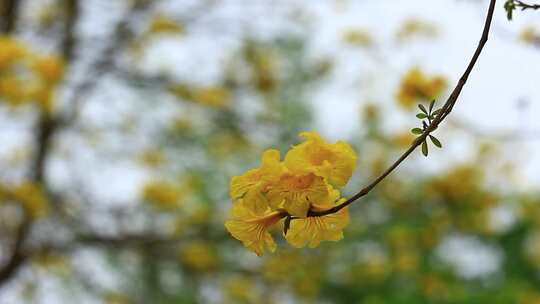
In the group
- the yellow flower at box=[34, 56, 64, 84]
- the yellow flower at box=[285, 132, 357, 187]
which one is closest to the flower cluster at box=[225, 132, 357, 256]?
the yellow flower at box=[285, 132, 357, 187]

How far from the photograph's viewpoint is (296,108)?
15.0 ft

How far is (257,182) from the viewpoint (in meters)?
0.78

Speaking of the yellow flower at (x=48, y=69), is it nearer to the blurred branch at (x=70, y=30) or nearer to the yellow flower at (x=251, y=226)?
the blurred branch at (x=70, y=30)

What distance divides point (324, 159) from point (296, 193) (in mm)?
57

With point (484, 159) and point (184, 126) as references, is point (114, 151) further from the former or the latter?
point (484, 159)

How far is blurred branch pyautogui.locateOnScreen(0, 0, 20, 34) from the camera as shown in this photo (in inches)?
144

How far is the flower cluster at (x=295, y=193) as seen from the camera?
30.3 inches

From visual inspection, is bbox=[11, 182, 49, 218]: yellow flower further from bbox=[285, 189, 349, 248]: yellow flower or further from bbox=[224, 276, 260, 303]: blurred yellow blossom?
bbox=[285, 189, 349, 248]: yellow flower

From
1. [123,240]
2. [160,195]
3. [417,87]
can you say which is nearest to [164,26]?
[160,195]

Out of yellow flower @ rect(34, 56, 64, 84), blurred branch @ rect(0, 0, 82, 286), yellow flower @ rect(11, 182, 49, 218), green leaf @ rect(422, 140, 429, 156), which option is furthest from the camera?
blurred branch @ rect(0, 0, 82, 286)

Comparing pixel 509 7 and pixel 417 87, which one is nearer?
pixel 509 7

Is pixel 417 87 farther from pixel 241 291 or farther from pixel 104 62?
pixel 241 291

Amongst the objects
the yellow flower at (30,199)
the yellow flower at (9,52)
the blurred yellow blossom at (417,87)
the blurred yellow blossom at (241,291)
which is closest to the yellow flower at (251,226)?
the blurred yellow blossom at (417,87)

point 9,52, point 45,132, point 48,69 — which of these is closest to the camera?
point 9,52
